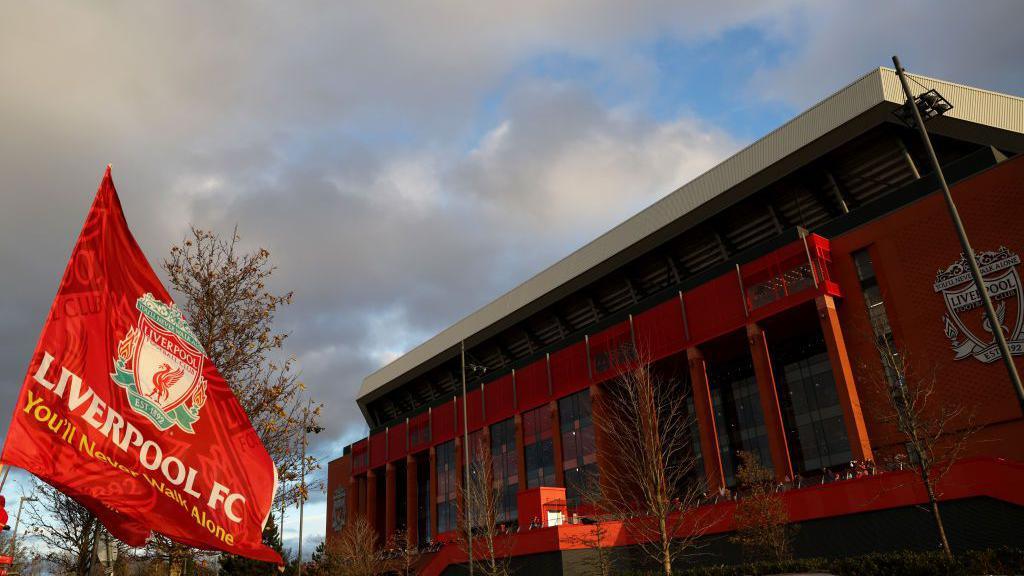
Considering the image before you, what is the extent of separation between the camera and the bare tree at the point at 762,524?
31.4m

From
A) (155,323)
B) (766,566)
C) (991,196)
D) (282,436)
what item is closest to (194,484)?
(155,323)

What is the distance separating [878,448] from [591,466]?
20940 millimetres

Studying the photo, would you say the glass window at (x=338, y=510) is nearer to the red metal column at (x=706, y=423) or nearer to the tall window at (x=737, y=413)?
the tall window at (x=737, y=413)

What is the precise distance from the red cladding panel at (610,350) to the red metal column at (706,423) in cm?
495

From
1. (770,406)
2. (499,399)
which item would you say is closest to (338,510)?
(499,399)

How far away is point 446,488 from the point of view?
69.2m

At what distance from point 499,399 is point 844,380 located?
33.1m

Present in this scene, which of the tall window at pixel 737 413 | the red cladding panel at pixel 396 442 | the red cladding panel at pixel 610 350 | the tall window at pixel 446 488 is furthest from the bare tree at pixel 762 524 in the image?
the red cladding panel at pixel 396 442

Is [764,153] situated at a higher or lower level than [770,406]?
higher

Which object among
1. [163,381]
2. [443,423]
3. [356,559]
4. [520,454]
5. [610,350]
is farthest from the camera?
[443,423]

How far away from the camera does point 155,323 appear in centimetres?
673

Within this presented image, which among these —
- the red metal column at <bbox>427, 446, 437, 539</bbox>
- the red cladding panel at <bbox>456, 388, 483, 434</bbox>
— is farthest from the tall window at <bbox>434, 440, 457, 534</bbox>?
the red cladding panel at <bbox>456, 388, 483, 434</bbox>

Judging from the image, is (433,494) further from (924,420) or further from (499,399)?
(924,420)

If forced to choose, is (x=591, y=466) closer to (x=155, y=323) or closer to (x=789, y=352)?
(x=789, y=352)
